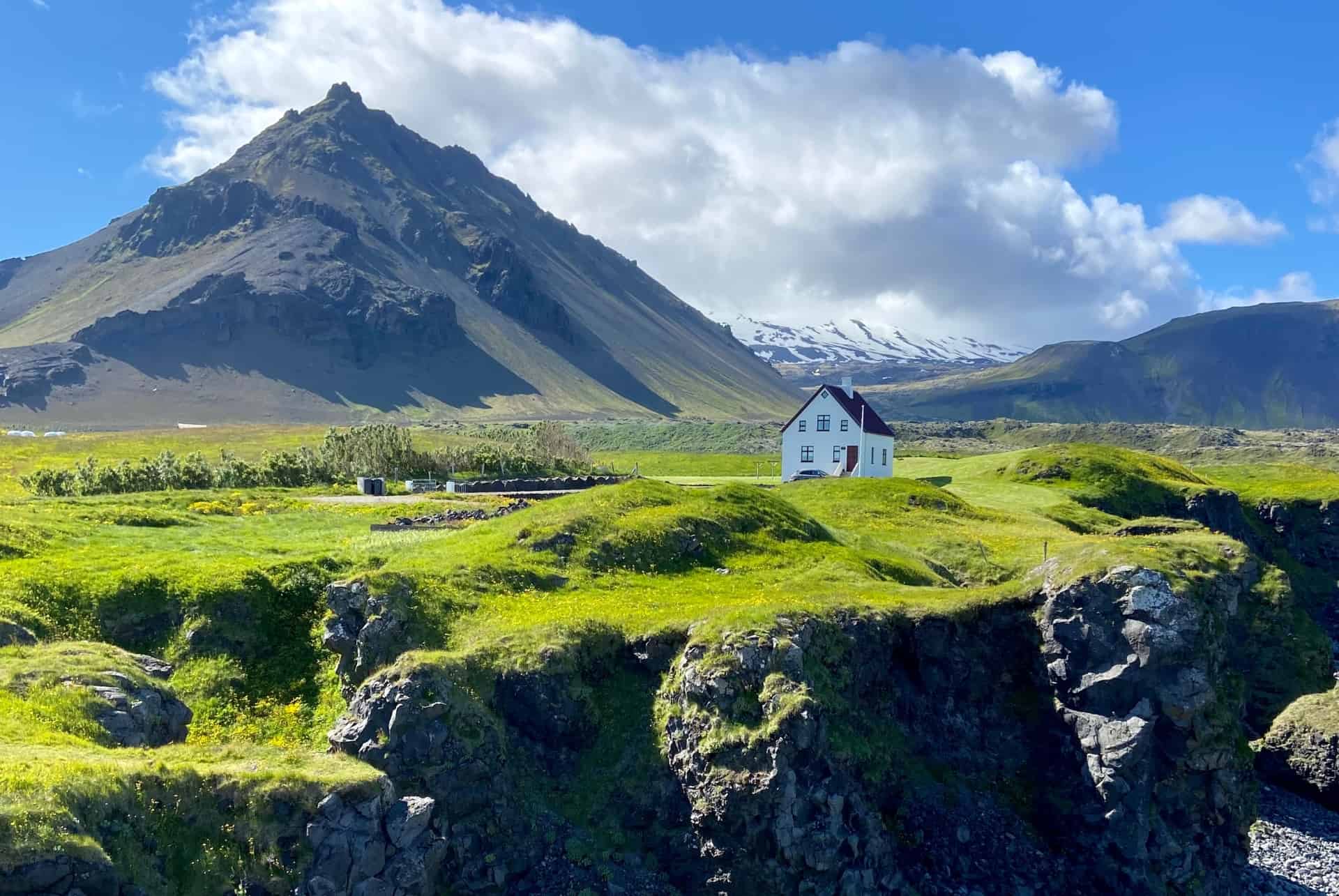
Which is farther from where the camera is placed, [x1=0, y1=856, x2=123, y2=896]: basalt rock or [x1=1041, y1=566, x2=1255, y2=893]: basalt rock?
[x1=1041, y1=566, x2=1255, y2=893]: basalt rock

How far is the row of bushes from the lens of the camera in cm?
7356

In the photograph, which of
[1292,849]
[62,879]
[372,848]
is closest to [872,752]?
[372,848]

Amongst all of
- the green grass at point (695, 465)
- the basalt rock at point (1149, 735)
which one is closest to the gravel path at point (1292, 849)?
the basalt rock at point (1149, 735)

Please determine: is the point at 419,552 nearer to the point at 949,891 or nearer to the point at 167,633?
the point at 167,633

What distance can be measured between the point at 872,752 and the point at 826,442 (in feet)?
213

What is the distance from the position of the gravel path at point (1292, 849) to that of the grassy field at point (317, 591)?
488 inches

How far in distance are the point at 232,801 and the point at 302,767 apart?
2226mm

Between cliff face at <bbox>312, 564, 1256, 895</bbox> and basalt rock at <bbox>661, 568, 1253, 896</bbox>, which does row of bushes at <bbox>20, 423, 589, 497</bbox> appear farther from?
basalt rock at <bbox>661, 568, 1253, 896</bbox>

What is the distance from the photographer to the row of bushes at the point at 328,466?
73.6m

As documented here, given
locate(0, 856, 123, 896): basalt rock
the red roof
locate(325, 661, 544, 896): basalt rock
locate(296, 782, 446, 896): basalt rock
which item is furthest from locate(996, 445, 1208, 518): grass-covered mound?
locate(0, 856, 123, 896): basalt rock

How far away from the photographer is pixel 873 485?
227ft

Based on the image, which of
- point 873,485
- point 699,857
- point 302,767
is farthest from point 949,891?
point 873,485

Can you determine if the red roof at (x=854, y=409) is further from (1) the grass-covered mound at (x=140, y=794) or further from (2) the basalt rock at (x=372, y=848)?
(1) the grass-covered mound at (x=140, y=794)

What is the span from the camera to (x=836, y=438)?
92938mm
